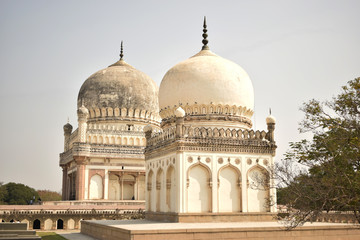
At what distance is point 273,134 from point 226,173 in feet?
8.27

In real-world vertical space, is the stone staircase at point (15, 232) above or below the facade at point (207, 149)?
below

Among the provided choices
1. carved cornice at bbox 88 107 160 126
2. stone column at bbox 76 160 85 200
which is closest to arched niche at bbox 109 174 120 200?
stone column at bbox 76 160 85 200

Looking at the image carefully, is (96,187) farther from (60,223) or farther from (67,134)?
(67,134)

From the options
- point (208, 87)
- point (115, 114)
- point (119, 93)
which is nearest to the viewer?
point (208, 87)

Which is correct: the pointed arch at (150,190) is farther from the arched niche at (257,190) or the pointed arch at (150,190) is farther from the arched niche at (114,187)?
the arched niche at (114,187)

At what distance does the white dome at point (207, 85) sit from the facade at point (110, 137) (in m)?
13.7

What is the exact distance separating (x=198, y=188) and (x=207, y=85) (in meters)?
4.50

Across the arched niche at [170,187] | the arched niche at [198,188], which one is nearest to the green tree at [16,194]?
the arched niche at [170,187]

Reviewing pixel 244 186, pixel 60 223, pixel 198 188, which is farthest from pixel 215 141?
pixel 60 223

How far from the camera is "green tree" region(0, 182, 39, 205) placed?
2153 inches

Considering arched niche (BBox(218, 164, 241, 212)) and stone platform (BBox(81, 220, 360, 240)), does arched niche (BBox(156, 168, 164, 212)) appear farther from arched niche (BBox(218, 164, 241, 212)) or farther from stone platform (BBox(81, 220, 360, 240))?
stone platform (BBox(81, 220, 360, 240))

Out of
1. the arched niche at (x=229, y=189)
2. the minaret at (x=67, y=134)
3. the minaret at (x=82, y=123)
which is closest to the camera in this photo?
the arched niche at (x=229, y=189)

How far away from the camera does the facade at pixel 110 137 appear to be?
103 feet

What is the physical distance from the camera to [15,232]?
14.6 m
